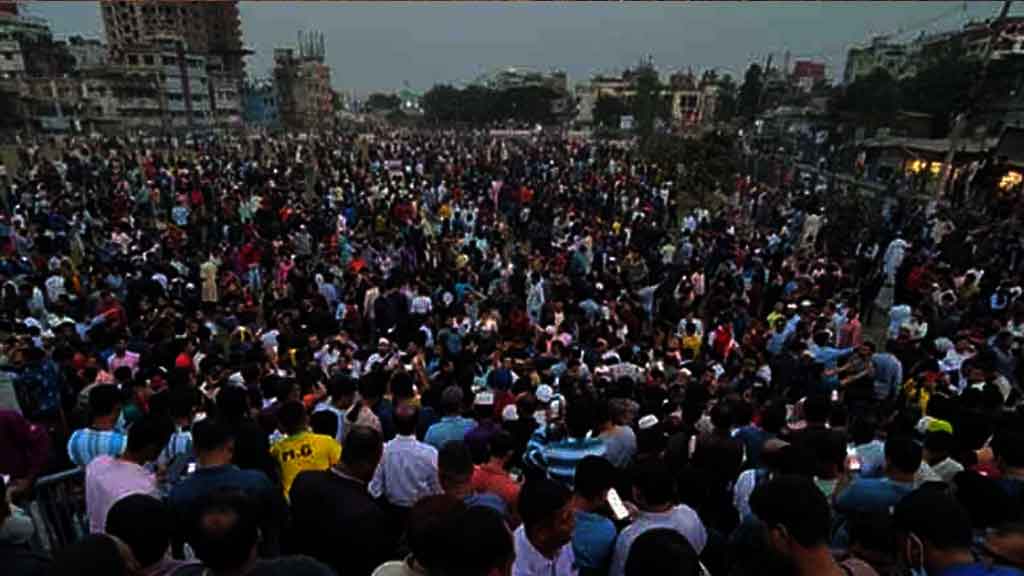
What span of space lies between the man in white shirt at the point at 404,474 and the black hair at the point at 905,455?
2.31 meters

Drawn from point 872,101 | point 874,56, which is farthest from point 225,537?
point 874,56

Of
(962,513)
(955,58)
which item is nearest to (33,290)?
(962,513)

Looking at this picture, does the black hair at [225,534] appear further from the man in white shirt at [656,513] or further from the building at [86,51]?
the building at [86,51]

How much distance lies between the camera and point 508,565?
2244mm

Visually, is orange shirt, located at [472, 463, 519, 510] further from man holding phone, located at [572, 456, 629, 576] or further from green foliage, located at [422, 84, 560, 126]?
green foliage, located at [422, 84, 560, 126]

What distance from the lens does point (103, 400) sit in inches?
150

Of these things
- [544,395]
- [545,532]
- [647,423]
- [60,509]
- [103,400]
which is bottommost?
[544,395]

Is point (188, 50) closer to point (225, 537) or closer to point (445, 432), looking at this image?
point (445, 432)

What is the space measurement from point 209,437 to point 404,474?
3.24ft

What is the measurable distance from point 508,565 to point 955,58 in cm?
5843

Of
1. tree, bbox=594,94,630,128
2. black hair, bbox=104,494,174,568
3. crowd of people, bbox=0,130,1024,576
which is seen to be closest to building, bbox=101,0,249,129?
tree, bbox=594,94,630,128

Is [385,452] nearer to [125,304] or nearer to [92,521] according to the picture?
[92,521]

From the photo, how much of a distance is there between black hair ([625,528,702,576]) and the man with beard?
1.55 ft

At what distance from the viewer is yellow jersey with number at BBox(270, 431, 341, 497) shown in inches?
142
